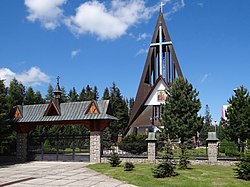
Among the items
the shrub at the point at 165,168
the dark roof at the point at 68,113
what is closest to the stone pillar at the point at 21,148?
the dark roof at the point at 68,113

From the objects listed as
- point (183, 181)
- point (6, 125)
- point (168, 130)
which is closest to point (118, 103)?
point (168, 130)

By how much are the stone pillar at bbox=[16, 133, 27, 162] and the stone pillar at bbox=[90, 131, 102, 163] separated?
17.5 ft

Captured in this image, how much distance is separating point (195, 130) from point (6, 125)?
13.7m

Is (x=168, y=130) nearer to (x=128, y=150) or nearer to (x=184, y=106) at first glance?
(x=184, y=106)

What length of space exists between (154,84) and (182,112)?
16696 millimetres

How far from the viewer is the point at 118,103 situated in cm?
5925

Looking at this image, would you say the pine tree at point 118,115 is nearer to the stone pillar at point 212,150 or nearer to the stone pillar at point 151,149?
the stone pillar at point 151,149

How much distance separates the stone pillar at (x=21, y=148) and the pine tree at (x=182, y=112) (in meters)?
10.5

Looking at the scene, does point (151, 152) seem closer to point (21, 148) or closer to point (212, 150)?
point (212, 150)

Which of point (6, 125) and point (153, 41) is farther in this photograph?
point (153, 41)

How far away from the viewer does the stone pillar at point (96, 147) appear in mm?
18500

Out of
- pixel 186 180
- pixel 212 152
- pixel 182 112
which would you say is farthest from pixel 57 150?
pixel 186 180

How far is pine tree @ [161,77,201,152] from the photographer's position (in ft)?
72.5

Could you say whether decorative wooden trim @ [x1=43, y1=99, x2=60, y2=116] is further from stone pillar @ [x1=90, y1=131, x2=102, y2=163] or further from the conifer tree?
the conifer tree
